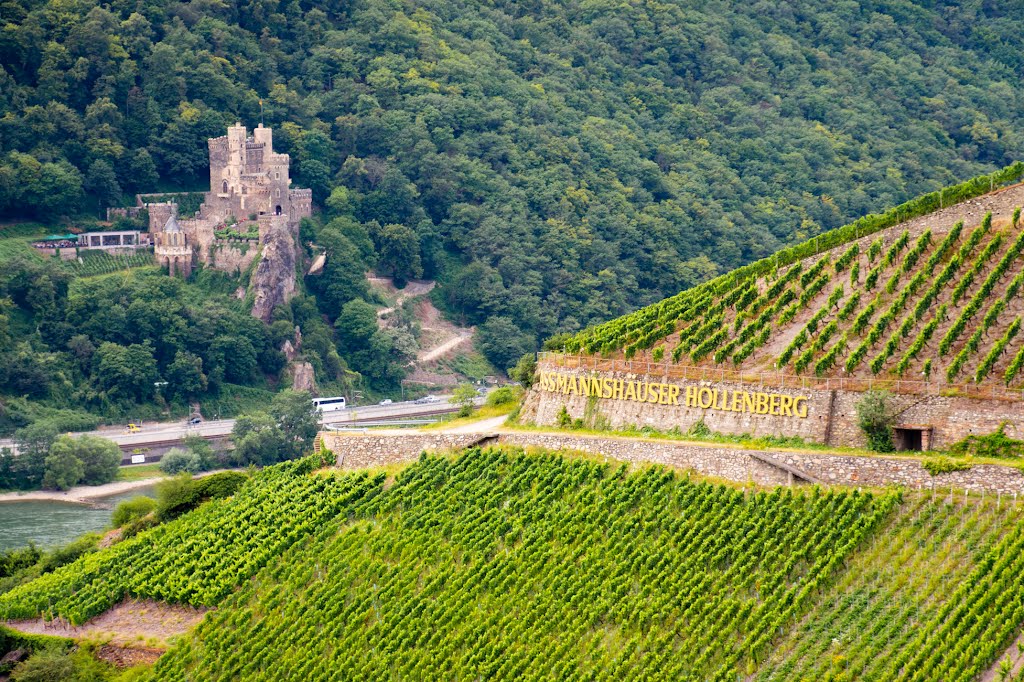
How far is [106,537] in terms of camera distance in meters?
76.8

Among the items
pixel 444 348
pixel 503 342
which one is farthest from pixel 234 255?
pixel 503 342

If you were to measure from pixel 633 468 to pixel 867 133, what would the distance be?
11012 centimetres

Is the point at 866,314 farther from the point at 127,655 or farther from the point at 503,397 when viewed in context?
the point at 127,655

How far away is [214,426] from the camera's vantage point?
12144 cm

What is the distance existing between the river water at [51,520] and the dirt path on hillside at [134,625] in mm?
27576

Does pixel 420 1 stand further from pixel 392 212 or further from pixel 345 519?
pixel 345 519

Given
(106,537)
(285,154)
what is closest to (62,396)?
(285,154)

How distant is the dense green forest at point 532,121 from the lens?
461 feet

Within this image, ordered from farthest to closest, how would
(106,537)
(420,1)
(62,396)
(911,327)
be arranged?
(420,1), (62,396), (106,537), (911,327)

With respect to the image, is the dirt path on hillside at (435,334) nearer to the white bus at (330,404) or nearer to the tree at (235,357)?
the white bus at (330,404)

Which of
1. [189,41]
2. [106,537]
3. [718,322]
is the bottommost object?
[106,537]

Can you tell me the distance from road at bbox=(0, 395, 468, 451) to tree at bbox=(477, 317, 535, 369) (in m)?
8.75

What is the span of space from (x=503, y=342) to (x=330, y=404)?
1385 cm

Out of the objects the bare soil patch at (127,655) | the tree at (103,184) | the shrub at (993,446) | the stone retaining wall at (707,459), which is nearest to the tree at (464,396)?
the tree at (103,184)
